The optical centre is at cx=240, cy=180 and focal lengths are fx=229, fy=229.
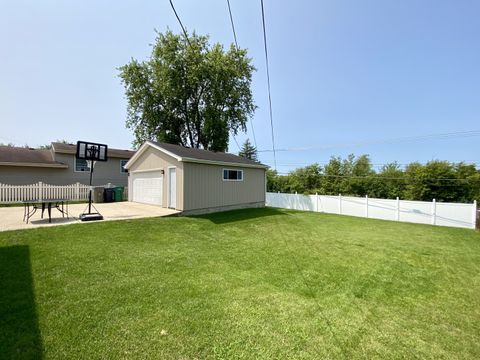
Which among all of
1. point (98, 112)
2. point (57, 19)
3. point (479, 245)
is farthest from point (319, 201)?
point (98, 112)

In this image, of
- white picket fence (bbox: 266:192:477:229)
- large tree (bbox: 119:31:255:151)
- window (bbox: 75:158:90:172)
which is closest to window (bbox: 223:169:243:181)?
white picket fence (bbox: 266:192:477:229)

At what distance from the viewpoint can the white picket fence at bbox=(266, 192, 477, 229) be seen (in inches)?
427

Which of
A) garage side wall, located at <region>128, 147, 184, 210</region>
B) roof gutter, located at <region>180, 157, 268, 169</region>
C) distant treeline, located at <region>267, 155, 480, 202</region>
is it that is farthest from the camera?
distant treeline, located at <region>267, 155, 480, 202</region>

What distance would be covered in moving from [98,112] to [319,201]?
1824cm

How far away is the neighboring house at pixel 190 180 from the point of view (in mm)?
9984

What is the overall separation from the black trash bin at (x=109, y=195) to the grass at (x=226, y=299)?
7519 mm

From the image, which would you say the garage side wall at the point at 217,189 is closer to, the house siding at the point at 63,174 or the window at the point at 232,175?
the window at the point at 232,175

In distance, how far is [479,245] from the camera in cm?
741

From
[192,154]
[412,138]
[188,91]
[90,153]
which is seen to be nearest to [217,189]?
[192,154]

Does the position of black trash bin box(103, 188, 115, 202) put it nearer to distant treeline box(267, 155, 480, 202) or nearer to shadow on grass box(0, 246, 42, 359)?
shadow on grass box(0, 246, 42, 359)

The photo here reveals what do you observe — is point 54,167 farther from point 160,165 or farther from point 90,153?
point 90,153

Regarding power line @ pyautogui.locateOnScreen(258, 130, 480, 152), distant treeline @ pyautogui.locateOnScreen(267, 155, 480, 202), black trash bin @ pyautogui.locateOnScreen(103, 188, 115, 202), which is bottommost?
black trash bin @ pyautogui.locateOnScreen(103, 188, 115, 202)

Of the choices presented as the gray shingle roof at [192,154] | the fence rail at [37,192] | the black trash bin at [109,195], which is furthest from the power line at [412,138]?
the fence rail at [37,192]

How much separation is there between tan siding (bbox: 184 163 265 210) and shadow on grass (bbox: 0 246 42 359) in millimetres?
6176
